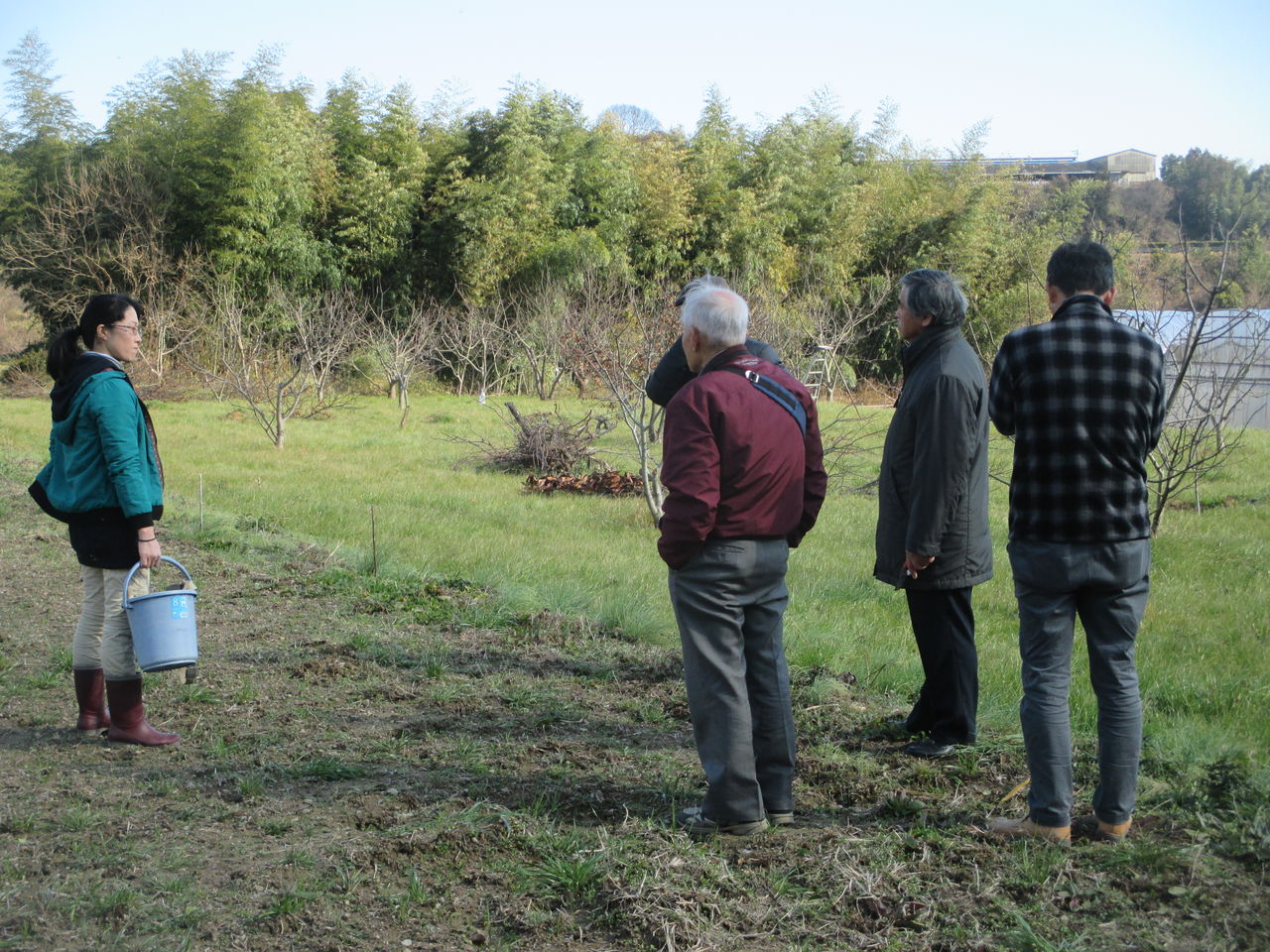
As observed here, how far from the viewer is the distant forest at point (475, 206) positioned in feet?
77.6

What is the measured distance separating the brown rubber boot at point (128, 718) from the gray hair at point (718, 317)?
7.82ft

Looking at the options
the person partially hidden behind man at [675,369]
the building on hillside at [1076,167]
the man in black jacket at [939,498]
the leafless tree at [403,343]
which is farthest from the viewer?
the building on hillside at [1076,167]

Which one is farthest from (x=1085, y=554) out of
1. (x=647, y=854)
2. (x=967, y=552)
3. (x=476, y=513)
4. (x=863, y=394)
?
(x=863, y=394)

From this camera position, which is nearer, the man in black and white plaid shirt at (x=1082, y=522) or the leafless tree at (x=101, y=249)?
the man in black and white plaid shirt at (x=1082, y=522)

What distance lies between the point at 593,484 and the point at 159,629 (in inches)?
349

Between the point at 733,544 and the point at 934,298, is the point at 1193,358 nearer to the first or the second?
the point at 934,298

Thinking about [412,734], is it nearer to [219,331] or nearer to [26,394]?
[219,331]

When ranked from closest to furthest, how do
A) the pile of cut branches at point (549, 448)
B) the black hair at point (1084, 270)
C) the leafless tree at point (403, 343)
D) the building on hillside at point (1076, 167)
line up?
1. the black hair at point (1084, 270)
2. the pile of cut branches at point (549, 448)
3. the leafless tree at point (403, 343)
4. the building on hillside at point (1076, 167)

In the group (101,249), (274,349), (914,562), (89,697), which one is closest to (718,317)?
(914,562)

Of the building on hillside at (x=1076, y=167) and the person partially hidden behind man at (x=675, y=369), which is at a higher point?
the building on hillside at (x=1076, y=167)

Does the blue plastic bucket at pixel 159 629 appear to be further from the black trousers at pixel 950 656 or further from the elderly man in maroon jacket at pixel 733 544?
the black trousers at pixel 950 656

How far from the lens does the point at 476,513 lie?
33.7ft

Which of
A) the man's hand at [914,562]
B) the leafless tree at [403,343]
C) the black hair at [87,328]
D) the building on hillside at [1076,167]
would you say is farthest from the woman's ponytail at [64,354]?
the building on hillside at [1076,167]

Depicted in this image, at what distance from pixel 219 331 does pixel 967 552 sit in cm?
2062
